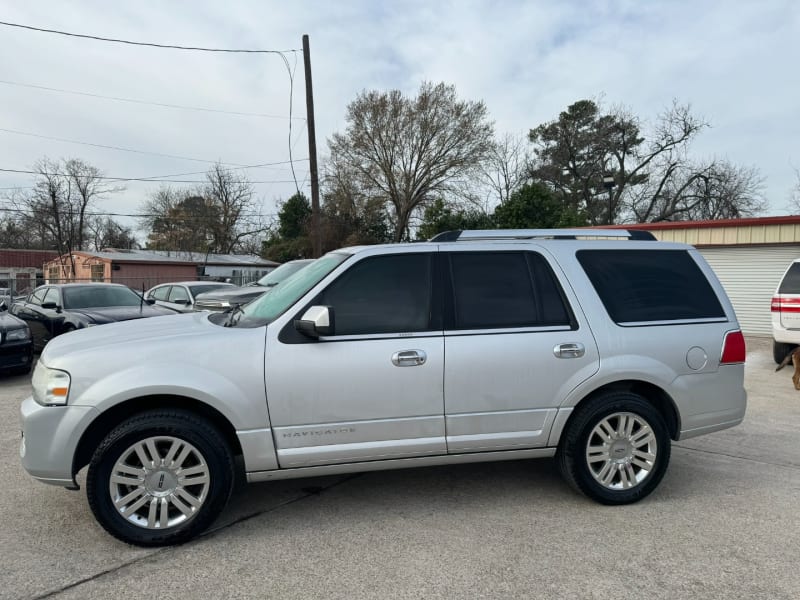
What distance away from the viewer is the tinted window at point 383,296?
139 inches

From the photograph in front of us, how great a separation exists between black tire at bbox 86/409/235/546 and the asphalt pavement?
0.13 meters

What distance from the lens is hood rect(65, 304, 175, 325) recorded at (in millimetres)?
9102

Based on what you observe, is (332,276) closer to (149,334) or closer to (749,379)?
(149,334)

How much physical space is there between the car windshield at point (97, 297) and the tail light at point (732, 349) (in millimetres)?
9699

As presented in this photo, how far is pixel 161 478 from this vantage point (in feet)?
10.7

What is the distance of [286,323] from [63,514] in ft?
6.57

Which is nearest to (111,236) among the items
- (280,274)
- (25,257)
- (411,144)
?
(25,257)

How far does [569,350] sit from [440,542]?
4.81 ft

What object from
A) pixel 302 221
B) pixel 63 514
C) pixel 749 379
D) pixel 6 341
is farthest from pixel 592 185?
pixel 63 514

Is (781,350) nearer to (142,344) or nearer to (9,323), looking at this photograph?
(142,344)

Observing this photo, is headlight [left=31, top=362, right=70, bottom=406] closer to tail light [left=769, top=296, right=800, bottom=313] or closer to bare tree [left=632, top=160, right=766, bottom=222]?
tail light [left=769, top=296, right=800, bottom=313]

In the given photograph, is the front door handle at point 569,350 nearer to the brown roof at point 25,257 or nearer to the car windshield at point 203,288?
the car windshield at point 203,288

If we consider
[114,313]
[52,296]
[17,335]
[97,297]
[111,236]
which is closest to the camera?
[17,335]

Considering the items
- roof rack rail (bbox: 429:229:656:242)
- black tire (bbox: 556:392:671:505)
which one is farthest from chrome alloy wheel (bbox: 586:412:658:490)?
roof rack rail (bbox: 429:229:656:242)
